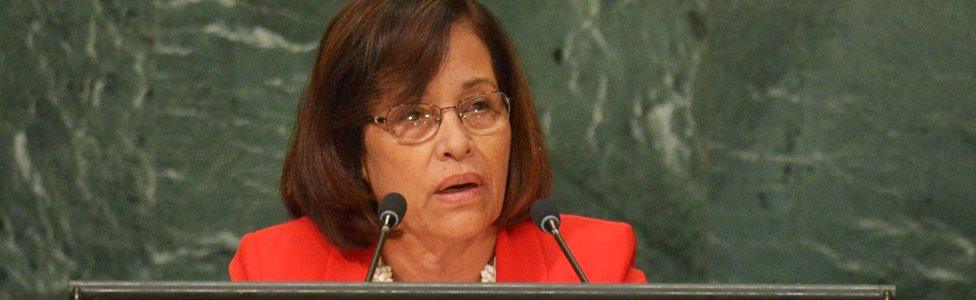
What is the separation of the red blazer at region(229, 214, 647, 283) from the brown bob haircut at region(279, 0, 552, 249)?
0.12 feet

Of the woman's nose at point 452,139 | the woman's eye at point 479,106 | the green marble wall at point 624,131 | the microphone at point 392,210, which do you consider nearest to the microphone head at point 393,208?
the microphone at point 392,210

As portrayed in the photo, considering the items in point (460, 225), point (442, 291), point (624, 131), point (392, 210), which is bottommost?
point (624, 131)

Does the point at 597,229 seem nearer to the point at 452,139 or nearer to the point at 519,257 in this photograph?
the point at 519,257

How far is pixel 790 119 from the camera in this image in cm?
329

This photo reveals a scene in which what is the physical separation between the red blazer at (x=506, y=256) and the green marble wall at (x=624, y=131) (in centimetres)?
66

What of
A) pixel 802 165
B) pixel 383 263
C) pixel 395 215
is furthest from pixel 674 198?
pixel 395 215

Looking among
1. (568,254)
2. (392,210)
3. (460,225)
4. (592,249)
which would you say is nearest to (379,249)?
→ (392,210)

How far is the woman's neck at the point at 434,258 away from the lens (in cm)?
262

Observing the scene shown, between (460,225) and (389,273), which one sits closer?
(460,225)

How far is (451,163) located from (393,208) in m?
0.25

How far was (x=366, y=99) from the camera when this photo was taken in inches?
99.2

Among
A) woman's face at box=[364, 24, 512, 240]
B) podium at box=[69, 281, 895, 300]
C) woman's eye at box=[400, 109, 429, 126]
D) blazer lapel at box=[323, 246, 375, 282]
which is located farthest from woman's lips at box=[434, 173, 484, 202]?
podium at box=[69, 281, 895, 300]

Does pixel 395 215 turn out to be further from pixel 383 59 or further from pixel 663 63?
pixel 663 63

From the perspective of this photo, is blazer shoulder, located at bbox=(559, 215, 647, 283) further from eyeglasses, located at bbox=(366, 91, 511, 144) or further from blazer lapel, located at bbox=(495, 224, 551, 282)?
eyeglasses, located at bbox=(366, 91, 511, 144)
